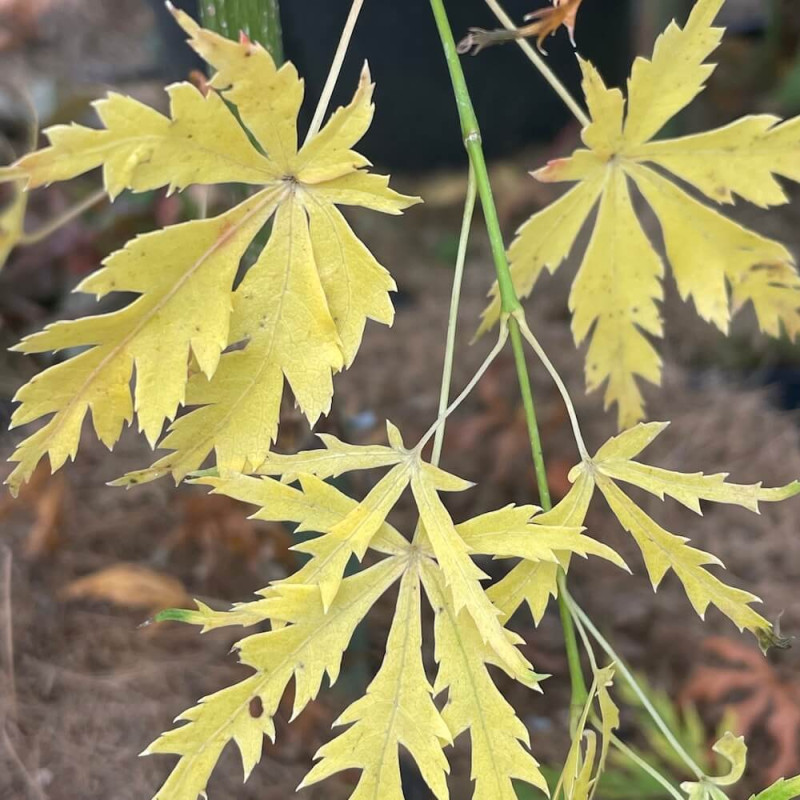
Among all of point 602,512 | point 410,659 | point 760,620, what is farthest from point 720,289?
point 602,512

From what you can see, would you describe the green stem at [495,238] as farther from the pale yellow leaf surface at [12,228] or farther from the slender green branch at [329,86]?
the pale yellow leaf surface at [12,228]

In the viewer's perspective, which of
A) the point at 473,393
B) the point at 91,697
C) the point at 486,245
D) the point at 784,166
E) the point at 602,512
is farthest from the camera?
the point at 486,245

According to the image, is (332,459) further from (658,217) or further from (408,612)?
(658,217)

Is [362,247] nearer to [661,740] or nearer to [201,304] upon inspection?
[201,304]

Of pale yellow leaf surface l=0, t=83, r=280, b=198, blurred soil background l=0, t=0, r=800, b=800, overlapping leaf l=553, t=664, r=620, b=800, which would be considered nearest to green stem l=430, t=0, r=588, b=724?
overlapping leaf l=553, t=664, r=620, b=800

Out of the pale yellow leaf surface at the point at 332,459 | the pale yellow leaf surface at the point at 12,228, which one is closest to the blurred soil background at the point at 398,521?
the pale yellow leaf surface at the point at 12,228

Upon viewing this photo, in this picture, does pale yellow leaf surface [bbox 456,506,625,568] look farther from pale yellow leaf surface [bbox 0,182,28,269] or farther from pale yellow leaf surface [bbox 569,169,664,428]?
pale yellow leaf surface [bbox 0,182,28,269]

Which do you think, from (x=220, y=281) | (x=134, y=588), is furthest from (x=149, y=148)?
(x=134, y=588)
